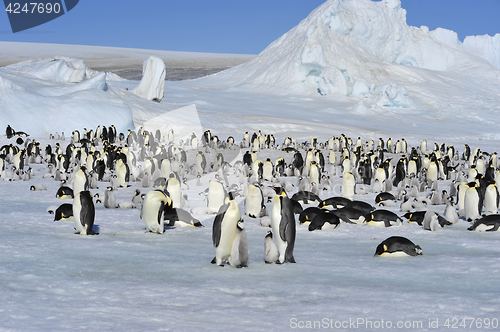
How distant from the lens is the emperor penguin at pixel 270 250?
4.81 metres

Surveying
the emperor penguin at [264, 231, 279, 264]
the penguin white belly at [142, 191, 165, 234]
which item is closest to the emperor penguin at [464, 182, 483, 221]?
the emperor penguin at [264, 231, 279, 264]

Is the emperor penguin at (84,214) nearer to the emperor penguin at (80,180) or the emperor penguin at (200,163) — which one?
the emperor penguin at (80,180)

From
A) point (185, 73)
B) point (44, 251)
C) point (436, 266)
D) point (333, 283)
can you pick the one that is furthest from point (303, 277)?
point (185, 73)

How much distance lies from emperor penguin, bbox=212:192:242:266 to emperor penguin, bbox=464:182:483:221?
472 centimetres

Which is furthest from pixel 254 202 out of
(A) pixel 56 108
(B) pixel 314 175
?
(A) pixel 56 108

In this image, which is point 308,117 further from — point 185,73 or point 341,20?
point 185,73

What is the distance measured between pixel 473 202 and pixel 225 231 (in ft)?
16.0

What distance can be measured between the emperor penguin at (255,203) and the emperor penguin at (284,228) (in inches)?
115

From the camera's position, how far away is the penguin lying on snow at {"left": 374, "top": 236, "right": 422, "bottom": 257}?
212 inches

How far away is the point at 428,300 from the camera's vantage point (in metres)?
3.67

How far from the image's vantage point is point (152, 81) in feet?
111

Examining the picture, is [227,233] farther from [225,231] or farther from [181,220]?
[181,220]

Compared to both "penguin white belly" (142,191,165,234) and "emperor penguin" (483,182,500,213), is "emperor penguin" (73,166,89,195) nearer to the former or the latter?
"penguin white belly" (142,191,165,234)

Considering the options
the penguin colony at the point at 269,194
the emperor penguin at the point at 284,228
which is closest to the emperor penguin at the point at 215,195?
the penguin colony at the point at 269,194
